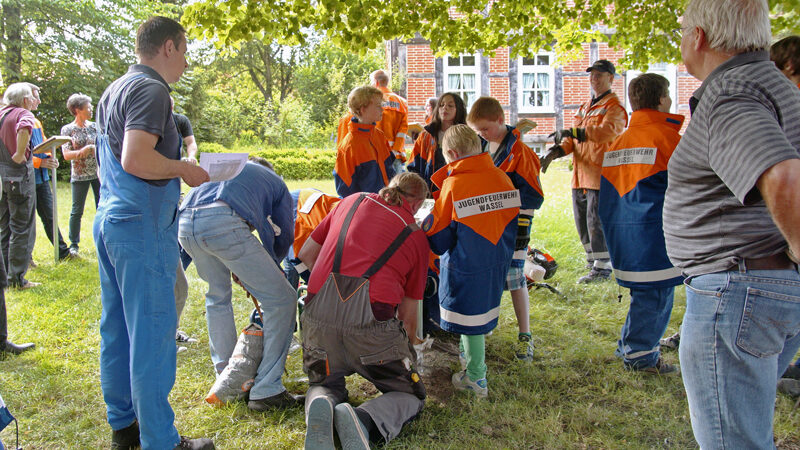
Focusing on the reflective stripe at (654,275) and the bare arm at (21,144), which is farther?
the bare arm at (21,144)

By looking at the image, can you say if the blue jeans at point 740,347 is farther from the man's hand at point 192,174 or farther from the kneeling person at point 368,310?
the man's hand at point 192,174

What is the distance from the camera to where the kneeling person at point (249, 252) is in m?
3.35

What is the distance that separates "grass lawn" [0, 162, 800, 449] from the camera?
3158 mm

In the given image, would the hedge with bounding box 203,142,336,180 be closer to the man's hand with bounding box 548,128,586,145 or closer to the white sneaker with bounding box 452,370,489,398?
the man's hand with bounding box 548,128,586,145

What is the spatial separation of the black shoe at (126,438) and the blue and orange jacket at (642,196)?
10.1ft

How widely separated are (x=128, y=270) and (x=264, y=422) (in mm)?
1337

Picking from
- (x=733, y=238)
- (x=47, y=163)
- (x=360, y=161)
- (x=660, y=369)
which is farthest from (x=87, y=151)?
(x=733, y=238)

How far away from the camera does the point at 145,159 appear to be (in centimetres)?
243

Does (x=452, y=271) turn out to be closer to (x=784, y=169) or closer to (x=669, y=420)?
(x=669, y=420)

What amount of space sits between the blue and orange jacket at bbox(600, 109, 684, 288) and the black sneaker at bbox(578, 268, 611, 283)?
2622 millimetres

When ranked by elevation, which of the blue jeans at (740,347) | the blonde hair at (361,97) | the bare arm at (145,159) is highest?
the blonde hair at (361,97)

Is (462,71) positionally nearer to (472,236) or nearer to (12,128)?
(12,128)

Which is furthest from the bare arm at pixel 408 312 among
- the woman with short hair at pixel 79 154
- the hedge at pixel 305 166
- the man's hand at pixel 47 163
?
the hedge at pixel 305 166

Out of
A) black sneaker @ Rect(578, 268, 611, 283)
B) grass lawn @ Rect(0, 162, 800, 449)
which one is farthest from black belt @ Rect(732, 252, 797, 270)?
black sneaker @ Rect(578, 268, 611, 283)
